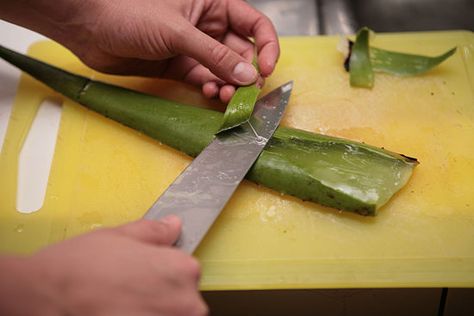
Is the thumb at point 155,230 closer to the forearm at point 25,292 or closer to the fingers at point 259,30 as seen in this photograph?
the forearm at point 25,292

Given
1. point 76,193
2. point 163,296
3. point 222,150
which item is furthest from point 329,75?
point 163,296

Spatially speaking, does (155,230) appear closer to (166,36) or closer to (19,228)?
(19,228)

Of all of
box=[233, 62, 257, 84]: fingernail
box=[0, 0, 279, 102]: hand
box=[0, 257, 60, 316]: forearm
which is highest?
box=[0, 0, 279, 102]: hand

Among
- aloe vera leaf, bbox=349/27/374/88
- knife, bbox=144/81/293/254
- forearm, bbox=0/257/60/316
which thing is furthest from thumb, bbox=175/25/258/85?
forearm, bbox=0/257/60/316

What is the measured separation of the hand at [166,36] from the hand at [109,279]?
0.72 m

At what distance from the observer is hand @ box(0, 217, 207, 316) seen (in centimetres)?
94

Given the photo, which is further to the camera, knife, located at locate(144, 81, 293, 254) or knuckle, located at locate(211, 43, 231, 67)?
knuckle, located at locate(211, 43, 231, 67)

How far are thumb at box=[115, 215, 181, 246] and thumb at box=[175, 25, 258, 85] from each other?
0.57 meters

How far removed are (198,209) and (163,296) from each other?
0.37 meters

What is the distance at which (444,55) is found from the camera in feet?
5.95

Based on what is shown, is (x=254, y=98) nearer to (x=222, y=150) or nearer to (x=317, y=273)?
(x=222, y=150)

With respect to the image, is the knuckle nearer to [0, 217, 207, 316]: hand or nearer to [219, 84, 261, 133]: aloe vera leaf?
[219, 84, 261, 133]: aloe vera leaf

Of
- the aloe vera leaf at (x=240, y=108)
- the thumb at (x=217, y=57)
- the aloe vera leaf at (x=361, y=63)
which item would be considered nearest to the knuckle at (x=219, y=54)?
the thumb at (x=217, y=57)

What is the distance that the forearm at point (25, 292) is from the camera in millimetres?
924
